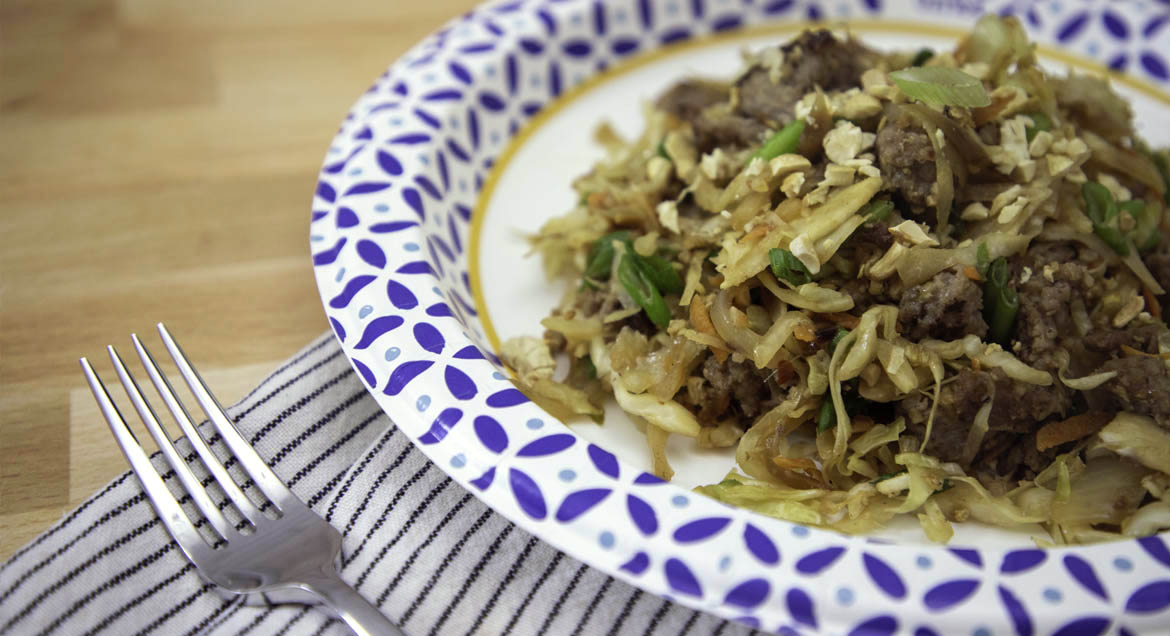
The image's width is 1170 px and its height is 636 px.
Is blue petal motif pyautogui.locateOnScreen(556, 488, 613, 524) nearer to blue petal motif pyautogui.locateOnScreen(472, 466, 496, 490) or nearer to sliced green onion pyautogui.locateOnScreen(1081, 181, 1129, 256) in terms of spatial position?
blue petal motif pyautogui.locateOnScreen(472, 466, 496, 490)

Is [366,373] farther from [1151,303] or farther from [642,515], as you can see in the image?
[1151,303]

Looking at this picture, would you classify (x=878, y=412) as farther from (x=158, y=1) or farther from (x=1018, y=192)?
(x=158, y=1)

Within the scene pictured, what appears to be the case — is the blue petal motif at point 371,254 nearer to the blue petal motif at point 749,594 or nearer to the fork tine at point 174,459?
the fork tine at point 174,459

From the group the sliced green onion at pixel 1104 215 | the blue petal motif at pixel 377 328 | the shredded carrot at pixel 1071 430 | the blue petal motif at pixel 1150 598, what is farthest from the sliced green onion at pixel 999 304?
the blue petal motif at pixel 377 328

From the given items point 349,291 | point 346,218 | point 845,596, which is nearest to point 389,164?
point 346,218

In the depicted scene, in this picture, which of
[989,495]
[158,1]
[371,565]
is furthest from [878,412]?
[158,1]

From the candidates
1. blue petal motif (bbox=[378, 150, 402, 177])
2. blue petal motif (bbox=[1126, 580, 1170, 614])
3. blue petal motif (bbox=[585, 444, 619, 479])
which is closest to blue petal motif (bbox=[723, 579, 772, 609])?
blue petal motif (bbox=[585, 444, 619, 479])
